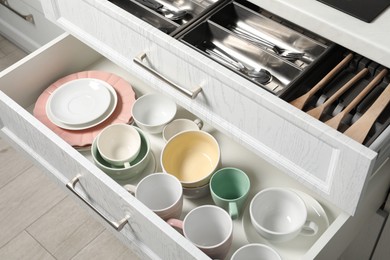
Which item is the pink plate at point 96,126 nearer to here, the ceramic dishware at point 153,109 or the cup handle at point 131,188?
the ceramic dishware at point 153,109

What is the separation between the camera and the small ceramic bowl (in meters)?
1.21

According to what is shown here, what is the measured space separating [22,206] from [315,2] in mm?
1074

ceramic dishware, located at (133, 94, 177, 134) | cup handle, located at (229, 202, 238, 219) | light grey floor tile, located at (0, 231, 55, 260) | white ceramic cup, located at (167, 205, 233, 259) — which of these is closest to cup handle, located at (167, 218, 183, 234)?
white ceramic cup, located at (167, 205, 233, 259)

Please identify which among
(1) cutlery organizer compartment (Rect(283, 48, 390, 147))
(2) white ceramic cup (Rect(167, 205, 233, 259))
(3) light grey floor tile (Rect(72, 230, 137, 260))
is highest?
(1) cutlery organizer compartment (Rect(283, 48, 390, 147))

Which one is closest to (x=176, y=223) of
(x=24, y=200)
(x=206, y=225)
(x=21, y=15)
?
(x=206, y=225)

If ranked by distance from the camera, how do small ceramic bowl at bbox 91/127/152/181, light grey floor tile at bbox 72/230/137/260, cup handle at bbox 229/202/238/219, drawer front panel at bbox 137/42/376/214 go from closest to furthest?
drawer front panel at bbox 137/42/376/214, cup handle at bbox 229/202/238/219, small ceramic bowl at bbox 91/127/152/181, light grey floor tile at bbox 72/230/137/260

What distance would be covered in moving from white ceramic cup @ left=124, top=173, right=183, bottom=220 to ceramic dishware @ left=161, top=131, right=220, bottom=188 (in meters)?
0.05

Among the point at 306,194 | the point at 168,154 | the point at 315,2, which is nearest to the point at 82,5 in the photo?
the point at 168,154

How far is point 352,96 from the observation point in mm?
1025

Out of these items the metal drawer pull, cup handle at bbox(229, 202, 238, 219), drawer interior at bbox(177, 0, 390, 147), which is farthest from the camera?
the metal drawer pull

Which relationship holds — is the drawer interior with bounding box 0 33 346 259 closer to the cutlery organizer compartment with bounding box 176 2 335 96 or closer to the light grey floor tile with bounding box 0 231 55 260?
the cutlery organizer compartment with bounding box 176 2 335 96

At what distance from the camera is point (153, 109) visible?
Answer: 1374mm

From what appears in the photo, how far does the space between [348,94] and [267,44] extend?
0.23 metres

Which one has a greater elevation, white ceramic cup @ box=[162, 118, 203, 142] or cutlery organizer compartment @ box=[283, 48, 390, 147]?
cutlery organizer compartment @ box=[283, 48, 390, 147]
